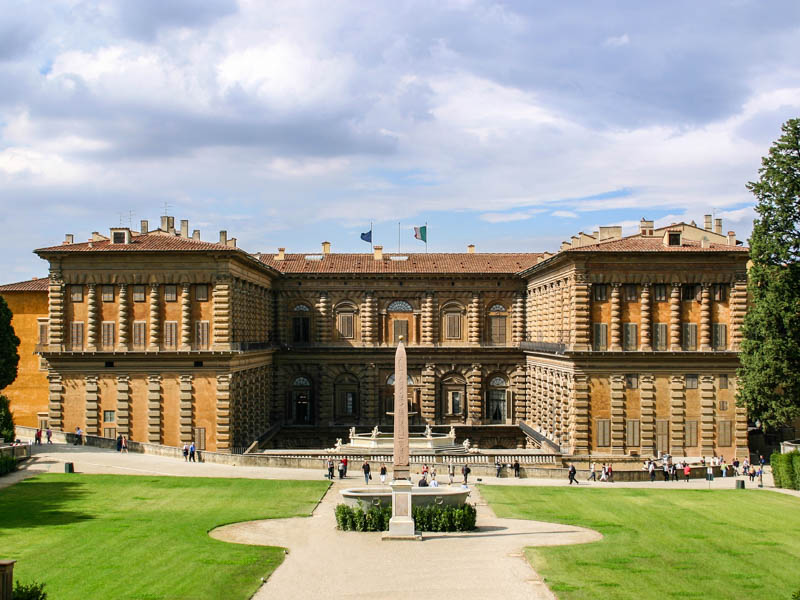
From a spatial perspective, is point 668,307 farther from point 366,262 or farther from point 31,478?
point 31,478

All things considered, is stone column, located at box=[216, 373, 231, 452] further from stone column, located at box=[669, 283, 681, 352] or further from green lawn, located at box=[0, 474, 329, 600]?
stone column, located at box=[669, 283, 681, 352]

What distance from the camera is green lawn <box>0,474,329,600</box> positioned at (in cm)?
2530

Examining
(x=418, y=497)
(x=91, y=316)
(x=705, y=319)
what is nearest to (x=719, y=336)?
(x=705, y=319)

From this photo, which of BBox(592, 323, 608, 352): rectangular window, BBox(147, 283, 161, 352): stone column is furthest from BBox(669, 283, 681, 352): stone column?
BBox(147, 283, 161, 352): stone column

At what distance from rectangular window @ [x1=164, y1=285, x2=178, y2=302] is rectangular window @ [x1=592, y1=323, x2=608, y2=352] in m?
25.5

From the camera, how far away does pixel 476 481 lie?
155ft

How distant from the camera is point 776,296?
48281mm

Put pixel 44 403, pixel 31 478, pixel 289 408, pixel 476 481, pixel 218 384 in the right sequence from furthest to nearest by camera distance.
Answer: pixel 289 408
pixel 44 403
pixel 218 384
pixel 476 481
pixel 31 478

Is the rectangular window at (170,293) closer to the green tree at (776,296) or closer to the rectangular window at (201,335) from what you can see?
the rectangular window at (201,335)

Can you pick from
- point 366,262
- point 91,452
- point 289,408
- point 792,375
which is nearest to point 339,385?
point 289,408

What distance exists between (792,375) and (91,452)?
38.9 m

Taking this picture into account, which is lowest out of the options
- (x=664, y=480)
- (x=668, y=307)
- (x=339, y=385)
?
(x=664, y=480)

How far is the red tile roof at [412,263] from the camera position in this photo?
71.4 m

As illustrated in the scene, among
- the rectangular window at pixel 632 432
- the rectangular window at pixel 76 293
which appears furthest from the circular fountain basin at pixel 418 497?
the rectangular window at pixel 76 293
